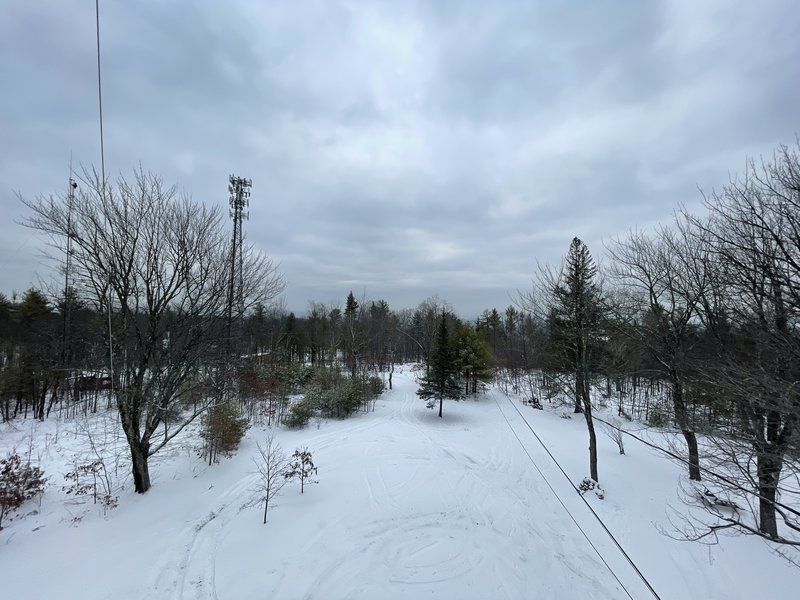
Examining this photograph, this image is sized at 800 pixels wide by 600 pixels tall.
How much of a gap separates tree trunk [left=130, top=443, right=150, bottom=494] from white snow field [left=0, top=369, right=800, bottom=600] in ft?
0.66

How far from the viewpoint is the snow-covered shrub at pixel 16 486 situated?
19.4 feet

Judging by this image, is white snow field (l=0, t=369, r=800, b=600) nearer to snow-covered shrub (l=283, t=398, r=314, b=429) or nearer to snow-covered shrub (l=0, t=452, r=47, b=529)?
snow-covered shrub (l=0, t=452, r=47, b=529)

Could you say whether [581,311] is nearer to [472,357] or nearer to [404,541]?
[404,541]

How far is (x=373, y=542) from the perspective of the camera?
19.8ft

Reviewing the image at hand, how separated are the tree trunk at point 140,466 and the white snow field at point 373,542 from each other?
200mm

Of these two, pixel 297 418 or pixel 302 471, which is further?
pixel 297 418

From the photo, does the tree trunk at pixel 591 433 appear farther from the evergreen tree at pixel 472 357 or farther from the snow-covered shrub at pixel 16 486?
the snow-covered shrub at pixel 16 486

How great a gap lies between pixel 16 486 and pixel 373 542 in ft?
22.6

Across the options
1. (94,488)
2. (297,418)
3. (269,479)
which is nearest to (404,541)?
(269,479)

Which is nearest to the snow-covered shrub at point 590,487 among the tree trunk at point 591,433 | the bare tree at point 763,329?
the tree trunk at point 591,433

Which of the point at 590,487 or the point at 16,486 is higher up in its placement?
the point at 16,486

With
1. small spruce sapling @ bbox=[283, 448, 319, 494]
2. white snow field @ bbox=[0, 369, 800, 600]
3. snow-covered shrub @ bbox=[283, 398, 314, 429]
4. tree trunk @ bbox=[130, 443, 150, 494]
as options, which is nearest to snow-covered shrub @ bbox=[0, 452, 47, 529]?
white snow field @ bbox=[0, 369, 800, 600]

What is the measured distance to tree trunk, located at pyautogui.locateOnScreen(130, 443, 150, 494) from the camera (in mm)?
7117

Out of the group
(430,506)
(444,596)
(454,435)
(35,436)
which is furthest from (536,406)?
(35,436)
